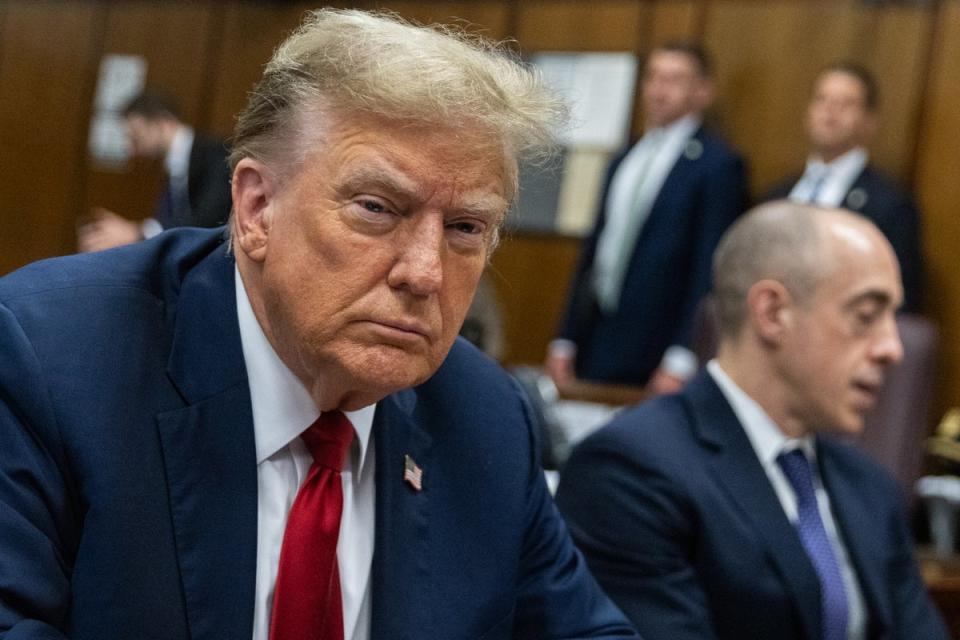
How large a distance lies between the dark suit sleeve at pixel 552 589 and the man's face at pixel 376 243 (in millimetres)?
377

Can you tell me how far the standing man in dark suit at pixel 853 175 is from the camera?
5.36 meters

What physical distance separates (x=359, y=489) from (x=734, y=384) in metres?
1.21

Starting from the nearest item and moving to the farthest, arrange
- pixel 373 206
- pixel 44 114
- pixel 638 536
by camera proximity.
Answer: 1. pixel 373 206
2. pixel 638 536
3. pixel 44 114

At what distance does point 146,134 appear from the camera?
7.97 meters

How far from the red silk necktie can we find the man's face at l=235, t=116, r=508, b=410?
10 cm

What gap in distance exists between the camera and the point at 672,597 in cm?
222

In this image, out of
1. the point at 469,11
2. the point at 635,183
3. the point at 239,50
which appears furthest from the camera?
the point at 239,50

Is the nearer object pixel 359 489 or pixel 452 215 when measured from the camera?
pixel 452 215

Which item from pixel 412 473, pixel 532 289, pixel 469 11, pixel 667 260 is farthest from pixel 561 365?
pixel 412 473

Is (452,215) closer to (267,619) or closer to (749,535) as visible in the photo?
(267,619)

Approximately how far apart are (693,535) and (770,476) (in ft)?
0.89

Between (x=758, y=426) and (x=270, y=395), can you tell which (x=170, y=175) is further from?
(x=270, y=395)

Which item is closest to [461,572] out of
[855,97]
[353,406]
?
[353,406]

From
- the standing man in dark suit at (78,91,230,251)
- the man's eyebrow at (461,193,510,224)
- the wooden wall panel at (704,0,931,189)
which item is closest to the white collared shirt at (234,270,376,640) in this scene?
the man's eyebrow at (461,193,510,224)
